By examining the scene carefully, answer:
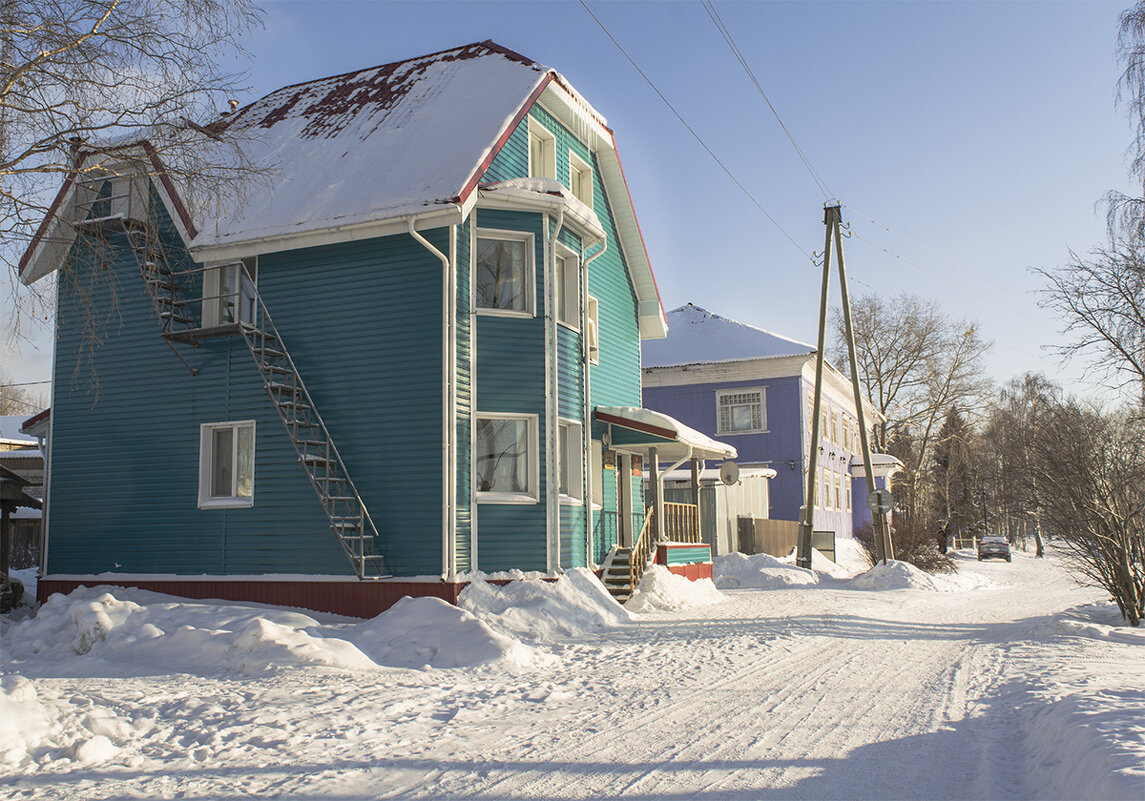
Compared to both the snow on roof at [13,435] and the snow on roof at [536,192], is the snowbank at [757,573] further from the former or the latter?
the snow on roof at [13,435]

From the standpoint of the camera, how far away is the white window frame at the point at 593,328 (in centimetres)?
1822

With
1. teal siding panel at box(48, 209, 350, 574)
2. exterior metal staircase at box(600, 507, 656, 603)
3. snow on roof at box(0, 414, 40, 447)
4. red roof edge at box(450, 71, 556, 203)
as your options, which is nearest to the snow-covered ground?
exterior metal staircase at box(600, 507, 656, 603)

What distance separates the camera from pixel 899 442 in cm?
5612

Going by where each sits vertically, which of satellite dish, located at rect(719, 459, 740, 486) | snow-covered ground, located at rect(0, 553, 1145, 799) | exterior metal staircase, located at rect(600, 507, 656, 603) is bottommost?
snow-covered ground, located at rect(0, 553, 1145, 799)

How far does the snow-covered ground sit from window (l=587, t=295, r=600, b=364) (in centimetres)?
504

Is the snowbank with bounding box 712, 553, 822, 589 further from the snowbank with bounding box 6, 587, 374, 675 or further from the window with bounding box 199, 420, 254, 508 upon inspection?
the snowbank with bounding box 6, 587, 374, 675

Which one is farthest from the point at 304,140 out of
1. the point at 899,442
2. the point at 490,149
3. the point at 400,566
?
the point at 899,442

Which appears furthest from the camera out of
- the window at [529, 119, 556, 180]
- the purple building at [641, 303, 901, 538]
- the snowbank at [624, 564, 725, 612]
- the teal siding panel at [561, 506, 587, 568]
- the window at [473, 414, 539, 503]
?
the purple building at [641, 303, 901, 538]

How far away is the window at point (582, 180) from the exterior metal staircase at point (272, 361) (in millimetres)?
6959

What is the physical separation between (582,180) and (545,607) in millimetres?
9675

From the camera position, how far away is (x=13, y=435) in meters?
43.3

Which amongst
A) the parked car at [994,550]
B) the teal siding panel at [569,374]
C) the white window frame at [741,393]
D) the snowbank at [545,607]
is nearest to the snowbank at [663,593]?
the snowbank at [545,607]

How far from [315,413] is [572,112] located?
7.93 metres

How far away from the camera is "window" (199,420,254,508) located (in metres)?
15.9
